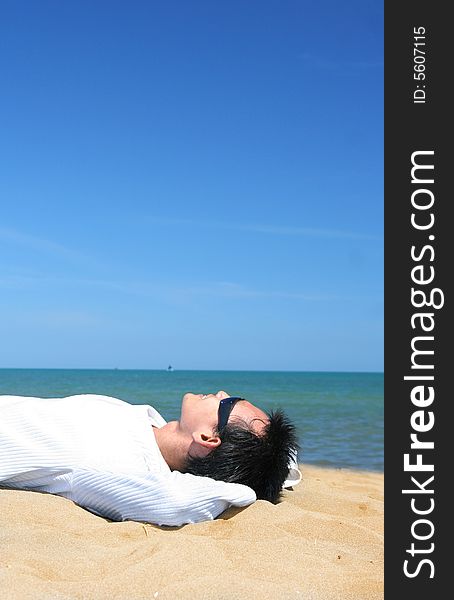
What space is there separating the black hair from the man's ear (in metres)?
0.02

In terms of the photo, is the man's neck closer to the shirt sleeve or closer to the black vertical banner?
the shirt sleeve

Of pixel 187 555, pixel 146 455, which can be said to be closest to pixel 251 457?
pixel 146 455

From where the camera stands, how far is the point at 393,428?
3133mm

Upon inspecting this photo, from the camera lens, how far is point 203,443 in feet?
13.3

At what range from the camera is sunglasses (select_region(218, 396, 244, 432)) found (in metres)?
4.06

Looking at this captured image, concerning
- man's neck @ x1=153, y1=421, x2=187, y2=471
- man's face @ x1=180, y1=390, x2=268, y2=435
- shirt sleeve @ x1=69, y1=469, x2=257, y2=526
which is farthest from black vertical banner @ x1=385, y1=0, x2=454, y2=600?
man's neck @ x1=153, y1=421, x2=187, y2=471

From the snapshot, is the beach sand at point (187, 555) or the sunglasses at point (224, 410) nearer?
the beach sand at point (187, 555)

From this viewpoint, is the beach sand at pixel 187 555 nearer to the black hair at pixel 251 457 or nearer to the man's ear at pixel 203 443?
the black hair at pixel 251 457

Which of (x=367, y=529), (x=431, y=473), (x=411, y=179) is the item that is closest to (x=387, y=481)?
(x=431, y=473)

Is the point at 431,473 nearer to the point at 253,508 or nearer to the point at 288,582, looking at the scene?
the point at 288,582

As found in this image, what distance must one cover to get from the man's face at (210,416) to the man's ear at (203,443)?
4 centimetres

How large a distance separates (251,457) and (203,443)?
11.4 inches

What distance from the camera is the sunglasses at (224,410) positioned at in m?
4.06

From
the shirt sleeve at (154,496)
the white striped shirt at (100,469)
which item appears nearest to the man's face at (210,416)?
the white striped shirt at (100,469)
